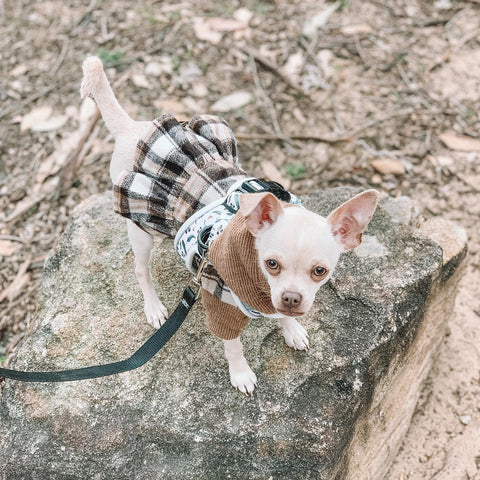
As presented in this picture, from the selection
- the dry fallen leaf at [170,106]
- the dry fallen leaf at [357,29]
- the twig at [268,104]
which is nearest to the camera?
the twig at [268,104]

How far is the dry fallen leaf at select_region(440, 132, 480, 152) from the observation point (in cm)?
462

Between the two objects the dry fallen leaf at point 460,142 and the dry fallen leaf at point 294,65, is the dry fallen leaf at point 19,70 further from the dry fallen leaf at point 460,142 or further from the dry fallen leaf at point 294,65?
the dry fallen leaf at point 460,142

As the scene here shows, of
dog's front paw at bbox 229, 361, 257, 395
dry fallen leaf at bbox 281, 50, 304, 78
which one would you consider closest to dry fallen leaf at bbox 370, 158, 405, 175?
dry fallen leaf at bbox 281, 50, 304, 78

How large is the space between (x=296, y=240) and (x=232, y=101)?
128 inches

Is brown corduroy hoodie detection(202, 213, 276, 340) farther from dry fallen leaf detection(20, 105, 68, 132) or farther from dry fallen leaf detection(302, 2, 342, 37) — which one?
dry fallen leaf detection(302, 2, 342, 37)

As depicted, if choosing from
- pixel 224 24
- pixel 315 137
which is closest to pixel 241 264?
pixel 315 137

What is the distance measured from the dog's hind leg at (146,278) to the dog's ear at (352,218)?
109 centimetres

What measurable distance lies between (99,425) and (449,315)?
229 cm

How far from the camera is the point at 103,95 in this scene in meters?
2.67

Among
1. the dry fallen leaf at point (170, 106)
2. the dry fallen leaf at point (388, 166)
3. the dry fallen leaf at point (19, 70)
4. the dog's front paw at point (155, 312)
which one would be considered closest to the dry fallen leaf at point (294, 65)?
the dry fallen leaf at point (170, 106)

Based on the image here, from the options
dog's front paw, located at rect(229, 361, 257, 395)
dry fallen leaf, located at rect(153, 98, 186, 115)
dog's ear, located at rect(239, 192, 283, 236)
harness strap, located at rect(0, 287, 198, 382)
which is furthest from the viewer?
dry fallen leaf, located at rect(153, 98, 186, 115)

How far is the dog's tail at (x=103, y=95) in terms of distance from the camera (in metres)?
2.59

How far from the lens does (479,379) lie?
138 inches

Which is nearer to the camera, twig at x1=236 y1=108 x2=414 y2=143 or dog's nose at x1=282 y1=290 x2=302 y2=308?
dog's nose at x1=282 y1=290 x2=302 y2=308
